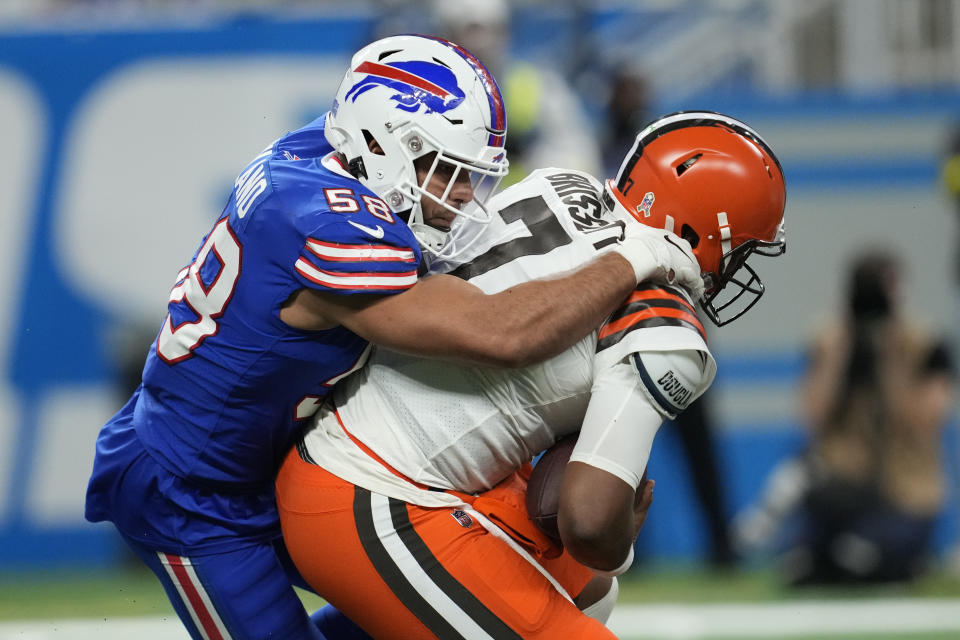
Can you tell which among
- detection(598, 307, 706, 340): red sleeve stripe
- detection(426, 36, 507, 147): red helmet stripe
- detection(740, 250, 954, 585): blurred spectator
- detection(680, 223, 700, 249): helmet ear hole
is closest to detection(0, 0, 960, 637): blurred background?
detection(740, 250, 954, 585): blurred spectator

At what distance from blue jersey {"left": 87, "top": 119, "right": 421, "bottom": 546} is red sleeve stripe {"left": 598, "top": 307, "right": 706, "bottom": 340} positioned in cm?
42

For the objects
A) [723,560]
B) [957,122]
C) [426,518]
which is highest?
[426,518]

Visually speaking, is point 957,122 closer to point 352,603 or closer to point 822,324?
point 822,324

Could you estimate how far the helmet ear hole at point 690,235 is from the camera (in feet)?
8.05

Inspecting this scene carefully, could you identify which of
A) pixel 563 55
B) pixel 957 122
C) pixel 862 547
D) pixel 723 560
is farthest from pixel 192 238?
pixel 957 122

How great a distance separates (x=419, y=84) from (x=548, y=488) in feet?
2.93

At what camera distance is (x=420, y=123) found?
2469mm

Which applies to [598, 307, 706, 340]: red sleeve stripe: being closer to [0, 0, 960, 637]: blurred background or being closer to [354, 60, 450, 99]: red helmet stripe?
[354, 60, 450, 99]: red helmet stripe

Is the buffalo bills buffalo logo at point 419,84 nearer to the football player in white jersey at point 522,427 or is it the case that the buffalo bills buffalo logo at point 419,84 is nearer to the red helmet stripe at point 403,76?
the red helmet stripe at point 403,76

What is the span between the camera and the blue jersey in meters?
2.31

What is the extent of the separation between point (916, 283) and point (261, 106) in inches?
151

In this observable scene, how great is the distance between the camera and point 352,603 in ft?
7.95

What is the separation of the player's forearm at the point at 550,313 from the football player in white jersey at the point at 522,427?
80 millimetres

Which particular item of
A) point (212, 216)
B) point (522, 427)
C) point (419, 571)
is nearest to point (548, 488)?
point (522, 427)
